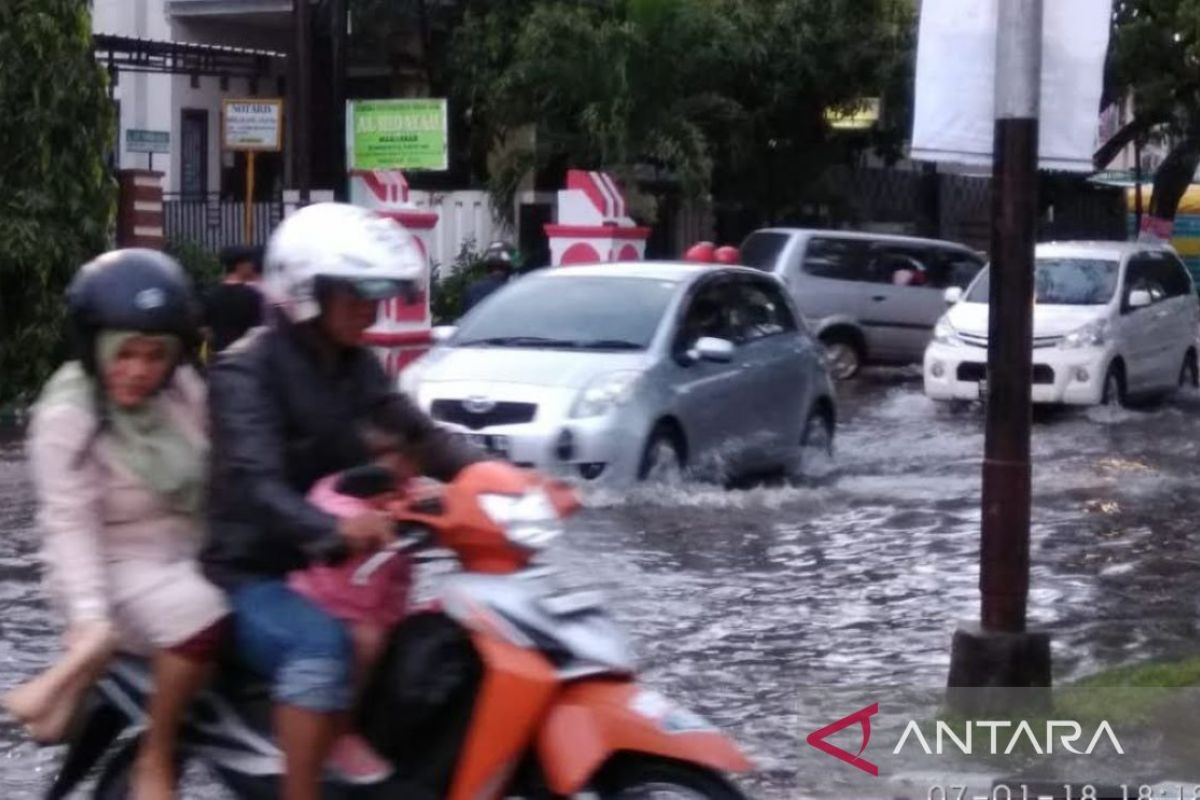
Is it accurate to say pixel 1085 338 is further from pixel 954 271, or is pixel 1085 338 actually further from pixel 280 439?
pixel 280 439

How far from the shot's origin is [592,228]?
21859 mm

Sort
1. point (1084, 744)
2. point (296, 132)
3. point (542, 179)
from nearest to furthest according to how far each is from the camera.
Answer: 1. point (1084, 744)
2. point (296, 132)
3. point (542, 179)

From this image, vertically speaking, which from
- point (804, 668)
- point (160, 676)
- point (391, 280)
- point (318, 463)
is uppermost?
point (391, 280)

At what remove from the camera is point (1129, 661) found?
966 centimetres

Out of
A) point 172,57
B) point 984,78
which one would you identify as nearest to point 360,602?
point 984,78

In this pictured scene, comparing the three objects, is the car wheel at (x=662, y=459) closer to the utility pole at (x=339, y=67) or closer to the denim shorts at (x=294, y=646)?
the denim shorts at (x=294, y=646)

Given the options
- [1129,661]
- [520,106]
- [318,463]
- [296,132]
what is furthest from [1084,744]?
[520,106]

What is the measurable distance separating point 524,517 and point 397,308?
12428mm

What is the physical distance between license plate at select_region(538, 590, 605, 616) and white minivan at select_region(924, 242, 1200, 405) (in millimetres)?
16375

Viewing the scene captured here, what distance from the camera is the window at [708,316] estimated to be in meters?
15.2

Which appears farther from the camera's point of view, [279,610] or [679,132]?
[679,132]

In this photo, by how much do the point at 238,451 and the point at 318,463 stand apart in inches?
11.7

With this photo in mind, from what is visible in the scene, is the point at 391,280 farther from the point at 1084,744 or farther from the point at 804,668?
the point at 804,668

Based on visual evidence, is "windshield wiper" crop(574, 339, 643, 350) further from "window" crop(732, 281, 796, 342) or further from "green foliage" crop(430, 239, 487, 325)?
"green foliage" crop(430, 239, 487, 325)
